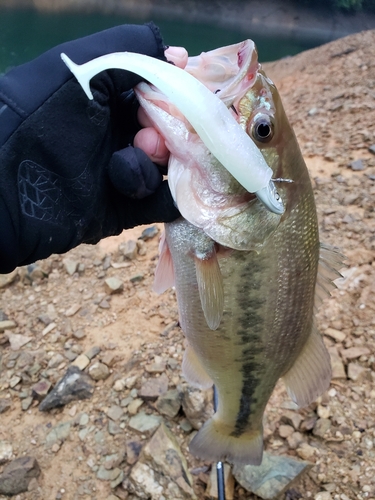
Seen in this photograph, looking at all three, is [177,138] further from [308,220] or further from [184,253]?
[308,220]

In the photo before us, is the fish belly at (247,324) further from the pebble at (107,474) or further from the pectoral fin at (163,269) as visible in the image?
the pebble at (107,474)

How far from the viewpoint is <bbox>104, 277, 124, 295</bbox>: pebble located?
377cm

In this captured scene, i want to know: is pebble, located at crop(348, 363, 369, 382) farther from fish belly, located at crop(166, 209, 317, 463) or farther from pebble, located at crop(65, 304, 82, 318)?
pebble, located at crop(65, 304, 82, 318)

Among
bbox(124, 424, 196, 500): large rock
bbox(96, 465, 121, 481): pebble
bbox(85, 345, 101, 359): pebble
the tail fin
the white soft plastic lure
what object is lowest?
bbox(96, 465, 121, 481): pebble

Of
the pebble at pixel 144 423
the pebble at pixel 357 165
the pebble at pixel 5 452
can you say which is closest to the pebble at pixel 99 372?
the pebble at pixel 144 423

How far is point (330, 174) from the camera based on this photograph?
5047mm

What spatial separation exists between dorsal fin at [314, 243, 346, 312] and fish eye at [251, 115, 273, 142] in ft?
1.97

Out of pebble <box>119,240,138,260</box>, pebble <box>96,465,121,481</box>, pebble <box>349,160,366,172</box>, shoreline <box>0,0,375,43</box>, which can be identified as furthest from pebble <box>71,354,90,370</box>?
shoreline <box>0,0,375,43</box>

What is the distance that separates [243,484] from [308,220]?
5.25ft

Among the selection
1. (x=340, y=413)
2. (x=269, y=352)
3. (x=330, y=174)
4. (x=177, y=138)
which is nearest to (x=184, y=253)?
(x=177, y=138)

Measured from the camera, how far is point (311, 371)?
6.57 feet

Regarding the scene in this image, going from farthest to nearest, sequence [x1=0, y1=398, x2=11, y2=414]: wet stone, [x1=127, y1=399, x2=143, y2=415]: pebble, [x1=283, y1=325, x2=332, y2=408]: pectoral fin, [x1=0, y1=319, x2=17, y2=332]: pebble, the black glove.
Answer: [x1=0, y1=319, x2=17, y2=332]: pebble < [x1=0, y1=398, x2=11, y2=414]: wet stone < [x1=127, y1=399, x2=143, y2=415]: pebble < [x1=283, y1=325, x2=332, y2=408]: pectoral fin < the black glove

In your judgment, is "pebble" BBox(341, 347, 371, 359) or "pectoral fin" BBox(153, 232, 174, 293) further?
"pebble" BBox(341, 347, 371, 359)

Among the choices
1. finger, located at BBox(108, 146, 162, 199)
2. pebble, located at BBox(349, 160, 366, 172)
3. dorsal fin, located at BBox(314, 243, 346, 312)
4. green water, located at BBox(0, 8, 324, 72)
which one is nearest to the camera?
finger, located at BBox(108, 146, 162, 199)
